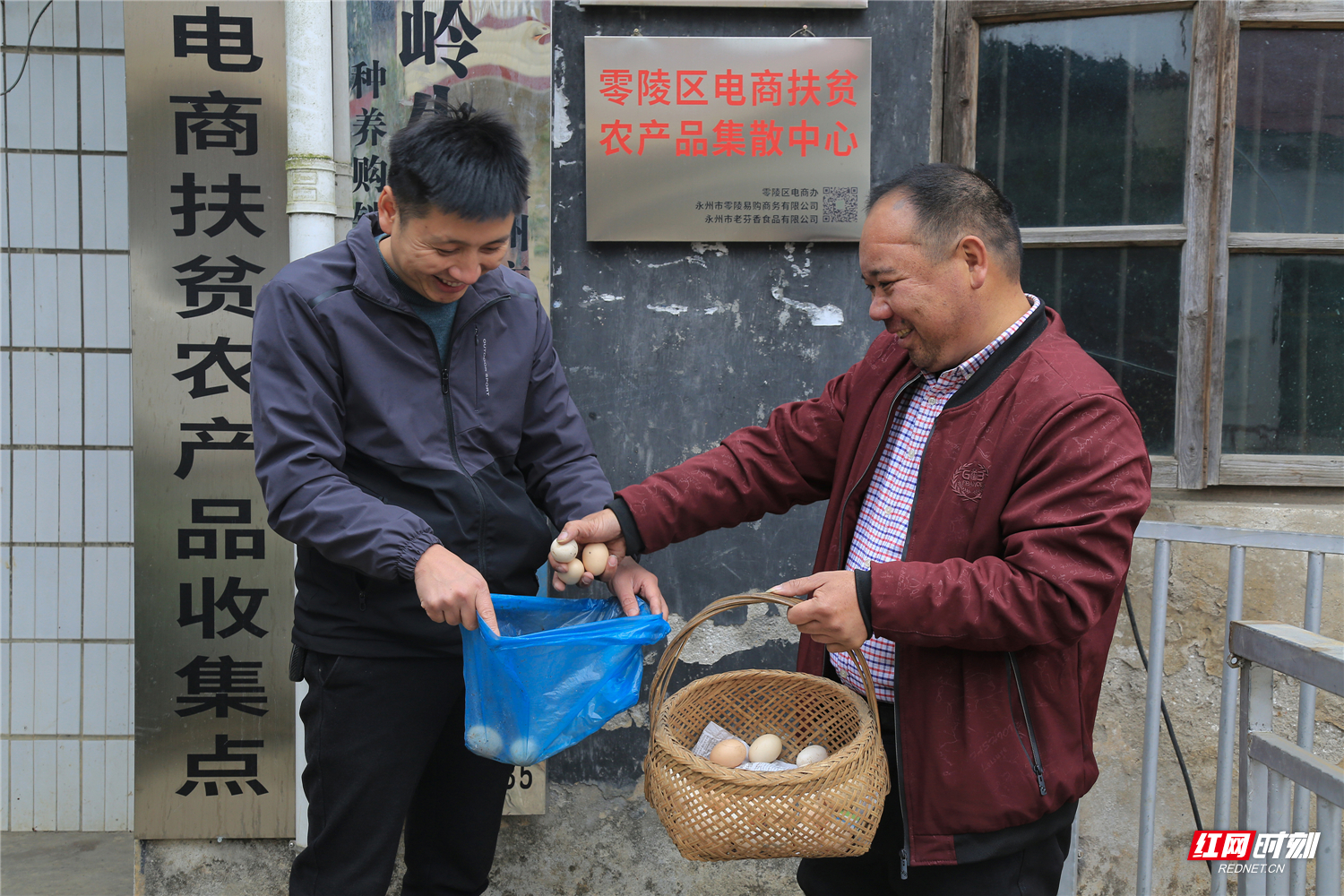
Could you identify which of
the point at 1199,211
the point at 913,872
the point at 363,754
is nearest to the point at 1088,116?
the point at 1199,211

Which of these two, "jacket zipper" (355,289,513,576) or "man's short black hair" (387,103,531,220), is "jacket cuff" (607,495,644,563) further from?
"man's short black hair" (387,103,531,220)

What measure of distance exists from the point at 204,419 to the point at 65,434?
947mm

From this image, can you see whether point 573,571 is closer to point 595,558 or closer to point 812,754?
point 595,558

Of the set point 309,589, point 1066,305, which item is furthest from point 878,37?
point 309,589

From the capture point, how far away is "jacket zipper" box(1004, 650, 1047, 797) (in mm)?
1674

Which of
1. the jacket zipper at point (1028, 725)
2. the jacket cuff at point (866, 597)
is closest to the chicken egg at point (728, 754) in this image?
the jacket cuff at point (866, 597)

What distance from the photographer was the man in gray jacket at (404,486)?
5.83ft

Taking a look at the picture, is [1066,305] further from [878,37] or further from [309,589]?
[309,589]

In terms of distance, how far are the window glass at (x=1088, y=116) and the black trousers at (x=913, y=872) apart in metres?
1.86

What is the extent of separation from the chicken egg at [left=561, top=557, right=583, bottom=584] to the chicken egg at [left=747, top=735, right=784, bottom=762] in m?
0.51

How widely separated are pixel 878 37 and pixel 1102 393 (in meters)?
1.61

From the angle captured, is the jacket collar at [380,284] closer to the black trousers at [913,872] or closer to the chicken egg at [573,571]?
the chicken egg at [573,571]

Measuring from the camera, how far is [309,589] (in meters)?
1.95

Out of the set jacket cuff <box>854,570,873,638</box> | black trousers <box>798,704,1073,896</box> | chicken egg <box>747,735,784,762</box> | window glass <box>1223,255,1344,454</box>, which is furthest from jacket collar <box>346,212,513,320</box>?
window glass <box>1223,255,1344,454</box>
